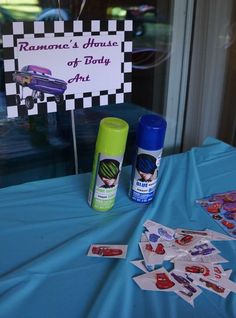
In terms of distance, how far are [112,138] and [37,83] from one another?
1.08ft

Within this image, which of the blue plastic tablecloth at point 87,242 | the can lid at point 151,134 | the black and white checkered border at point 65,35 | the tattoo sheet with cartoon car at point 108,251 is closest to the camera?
the blue plastic tablecloth at point 87,242

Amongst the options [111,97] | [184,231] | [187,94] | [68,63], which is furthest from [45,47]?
[187,94]

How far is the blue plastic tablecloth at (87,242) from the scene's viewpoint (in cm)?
66

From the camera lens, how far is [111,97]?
1.18 m

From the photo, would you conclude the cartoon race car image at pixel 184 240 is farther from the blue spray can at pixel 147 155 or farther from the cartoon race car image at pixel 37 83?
the cartoon race car image at pixel 37 83

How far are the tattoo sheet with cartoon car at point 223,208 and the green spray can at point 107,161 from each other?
251 millimetres

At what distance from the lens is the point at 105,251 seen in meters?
0.79

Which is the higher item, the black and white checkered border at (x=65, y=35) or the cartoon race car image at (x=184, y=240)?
the black and white checkered border at (x=65, y=35)

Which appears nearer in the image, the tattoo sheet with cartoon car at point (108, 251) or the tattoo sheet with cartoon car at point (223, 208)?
the tattoo sheet with cartoon car at point (108, 251)

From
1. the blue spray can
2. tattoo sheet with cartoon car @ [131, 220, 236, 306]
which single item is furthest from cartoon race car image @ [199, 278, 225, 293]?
the blue spray can

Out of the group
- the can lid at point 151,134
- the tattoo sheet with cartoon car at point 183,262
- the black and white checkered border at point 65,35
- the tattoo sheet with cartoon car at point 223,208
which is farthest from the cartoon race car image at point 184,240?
the black and white checkered border at point 65,35

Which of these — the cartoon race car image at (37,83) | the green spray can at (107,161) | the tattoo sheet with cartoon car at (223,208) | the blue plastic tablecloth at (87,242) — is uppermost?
the cartoon race car image at (37,83)

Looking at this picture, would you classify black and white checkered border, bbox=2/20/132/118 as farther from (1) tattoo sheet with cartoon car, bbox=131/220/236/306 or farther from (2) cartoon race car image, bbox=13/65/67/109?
(1) tattoo sheet with cartoon car, bbox=131/220/236/306

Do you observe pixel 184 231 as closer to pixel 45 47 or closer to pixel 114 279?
pixel 114 279
